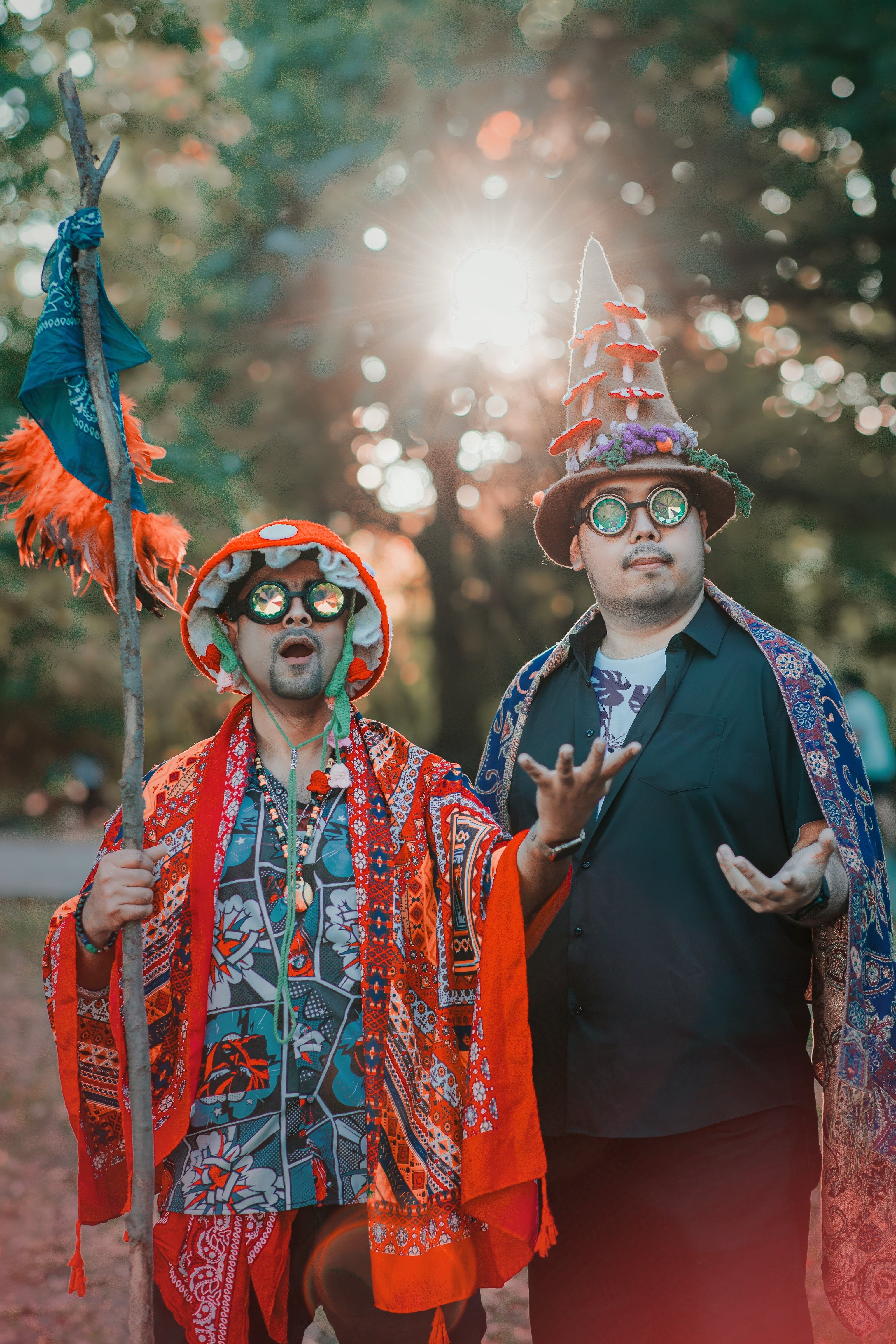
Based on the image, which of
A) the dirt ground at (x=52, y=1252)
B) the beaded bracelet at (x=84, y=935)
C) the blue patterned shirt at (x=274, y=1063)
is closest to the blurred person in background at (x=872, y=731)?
the dirt ground at (x=52, y=1252)

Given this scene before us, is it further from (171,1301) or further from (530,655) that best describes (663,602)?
(530,655)

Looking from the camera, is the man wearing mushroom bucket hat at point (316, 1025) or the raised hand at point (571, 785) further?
the man wearing mushroom bucket hat at point (316, 1025)

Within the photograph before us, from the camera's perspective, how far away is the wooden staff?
2248mm

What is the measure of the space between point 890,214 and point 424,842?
22.8ft

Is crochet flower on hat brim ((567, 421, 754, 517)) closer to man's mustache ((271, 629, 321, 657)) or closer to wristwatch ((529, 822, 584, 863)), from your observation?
man's mustache ((271, 629, 321, 657))

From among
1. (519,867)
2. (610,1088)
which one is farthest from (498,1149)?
(519,867)

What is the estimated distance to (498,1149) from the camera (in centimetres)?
243

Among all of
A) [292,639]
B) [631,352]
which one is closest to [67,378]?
[292,639]

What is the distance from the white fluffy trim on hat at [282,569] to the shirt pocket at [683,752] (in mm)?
772

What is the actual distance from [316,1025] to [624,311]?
6.86 feet

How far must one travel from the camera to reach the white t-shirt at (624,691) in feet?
9.42

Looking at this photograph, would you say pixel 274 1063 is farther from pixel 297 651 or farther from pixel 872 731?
pixel 872 731

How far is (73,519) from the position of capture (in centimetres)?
265

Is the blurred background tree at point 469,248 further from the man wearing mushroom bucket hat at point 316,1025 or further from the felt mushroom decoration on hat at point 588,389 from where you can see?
the man wearing mushroom bucket hat at point 316,1025
